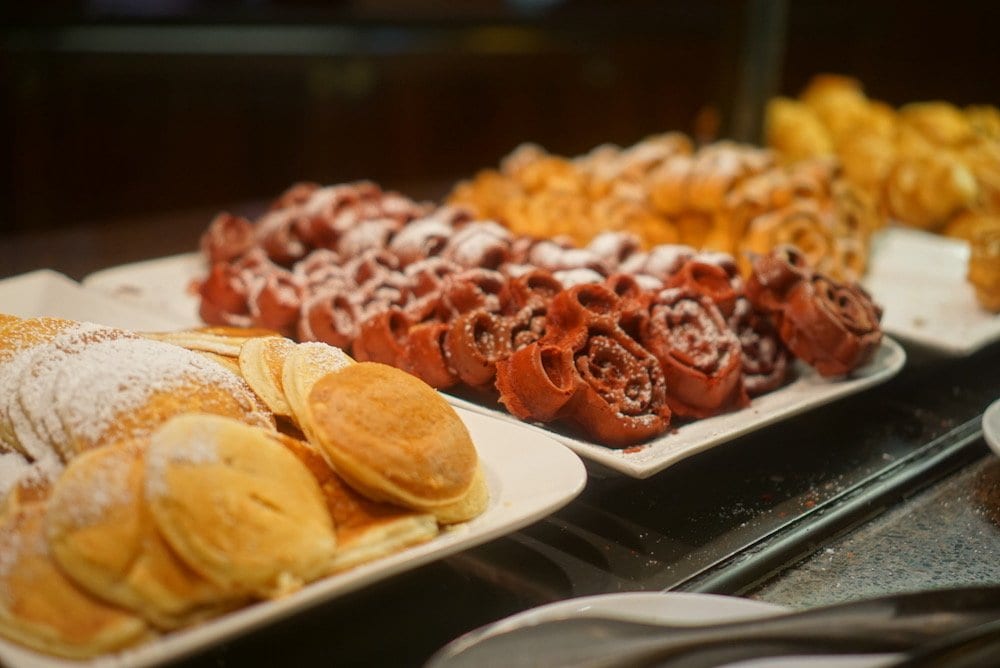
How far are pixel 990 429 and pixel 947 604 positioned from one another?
2.26 feet

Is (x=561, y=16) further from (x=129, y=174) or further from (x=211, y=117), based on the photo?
(x=129, y=174)

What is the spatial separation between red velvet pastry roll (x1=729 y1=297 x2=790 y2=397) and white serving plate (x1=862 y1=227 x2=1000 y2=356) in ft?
1.24

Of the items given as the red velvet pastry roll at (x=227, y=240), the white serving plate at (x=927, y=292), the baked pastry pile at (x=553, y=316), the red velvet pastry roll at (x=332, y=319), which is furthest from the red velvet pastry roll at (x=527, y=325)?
the red velvet pastry roll at (x=227, y=240)

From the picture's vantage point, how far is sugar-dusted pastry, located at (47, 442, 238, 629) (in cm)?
100

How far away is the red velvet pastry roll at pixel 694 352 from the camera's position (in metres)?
1.78

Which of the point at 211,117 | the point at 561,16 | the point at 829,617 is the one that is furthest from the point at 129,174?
the point at 829,617

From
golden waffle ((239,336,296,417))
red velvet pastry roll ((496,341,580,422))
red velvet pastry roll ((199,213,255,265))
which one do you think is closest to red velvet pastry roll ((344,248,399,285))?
red velvet pastry roll ((199,213,255,265))

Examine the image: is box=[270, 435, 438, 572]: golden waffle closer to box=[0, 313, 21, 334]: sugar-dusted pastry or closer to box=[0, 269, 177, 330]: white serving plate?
box=[0, 313, 21, 334]: sugar-dusted pastry

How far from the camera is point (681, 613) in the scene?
1.07 metres

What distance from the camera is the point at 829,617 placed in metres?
0.98

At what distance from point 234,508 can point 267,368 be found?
0.39m

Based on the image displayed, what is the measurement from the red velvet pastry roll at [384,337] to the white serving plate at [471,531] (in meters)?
0.29

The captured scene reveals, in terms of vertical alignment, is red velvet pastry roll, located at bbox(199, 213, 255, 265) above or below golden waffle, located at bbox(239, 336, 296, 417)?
below

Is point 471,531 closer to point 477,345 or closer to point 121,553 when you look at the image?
point 121,553
